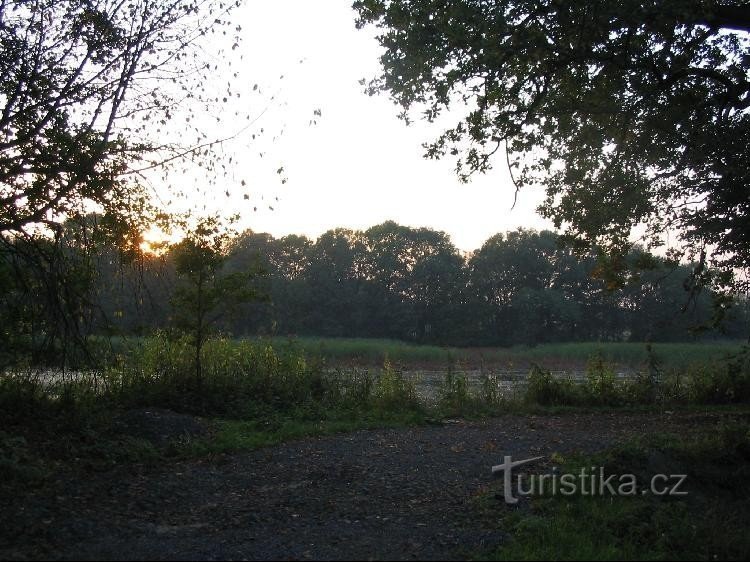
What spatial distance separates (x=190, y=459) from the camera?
7902 millimetres

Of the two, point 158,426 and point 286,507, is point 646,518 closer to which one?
point 286,507

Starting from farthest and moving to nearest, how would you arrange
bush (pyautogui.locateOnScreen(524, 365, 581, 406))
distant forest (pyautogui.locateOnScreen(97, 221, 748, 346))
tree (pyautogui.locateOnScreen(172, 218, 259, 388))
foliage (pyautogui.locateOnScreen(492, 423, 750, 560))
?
distant forest (pyautogui.locateOnScreen(97, 221, 748, 346)) → bush (pyautogui.locateOnScreen(524, 365, 581, 406)) → tree (pyautogui.locateOnScreen(172, 218, 259, 388)) → foliage (pyautogui.locateOnScreen(492, 423, 750, 560))

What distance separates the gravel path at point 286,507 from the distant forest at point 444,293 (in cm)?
4447

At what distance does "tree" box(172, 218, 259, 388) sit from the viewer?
11.6 metres

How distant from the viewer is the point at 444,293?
192ft

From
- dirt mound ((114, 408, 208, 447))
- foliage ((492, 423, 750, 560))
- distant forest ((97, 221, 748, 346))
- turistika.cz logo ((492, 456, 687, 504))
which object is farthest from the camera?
distant forest ((97, 221, 748, 346))

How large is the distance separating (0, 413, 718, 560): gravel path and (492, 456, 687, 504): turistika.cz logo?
0.42 meters

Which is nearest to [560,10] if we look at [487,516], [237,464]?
[487,516]

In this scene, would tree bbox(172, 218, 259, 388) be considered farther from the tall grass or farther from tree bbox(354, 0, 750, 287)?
the tall grass

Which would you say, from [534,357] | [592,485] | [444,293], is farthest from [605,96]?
[444,293]

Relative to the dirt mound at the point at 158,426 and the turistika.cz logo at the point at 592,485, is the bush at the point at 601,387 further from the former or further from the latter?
the dirt mound at the point at 158,426

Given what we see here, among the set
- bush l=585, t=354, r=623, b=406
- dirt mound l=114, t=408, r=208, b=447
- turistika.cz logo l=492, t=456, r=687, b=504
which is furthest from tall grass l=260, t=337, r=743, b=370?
turistika.cz logo l=492, t=456, r=687, b=504

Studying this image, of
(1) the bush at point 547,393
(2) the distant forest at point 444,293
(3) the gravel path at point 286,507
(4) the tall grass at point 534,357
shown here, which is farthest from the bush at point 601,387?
(2) the distant forest at point 444,293

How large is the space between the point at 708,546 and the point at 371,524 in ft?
9.05
